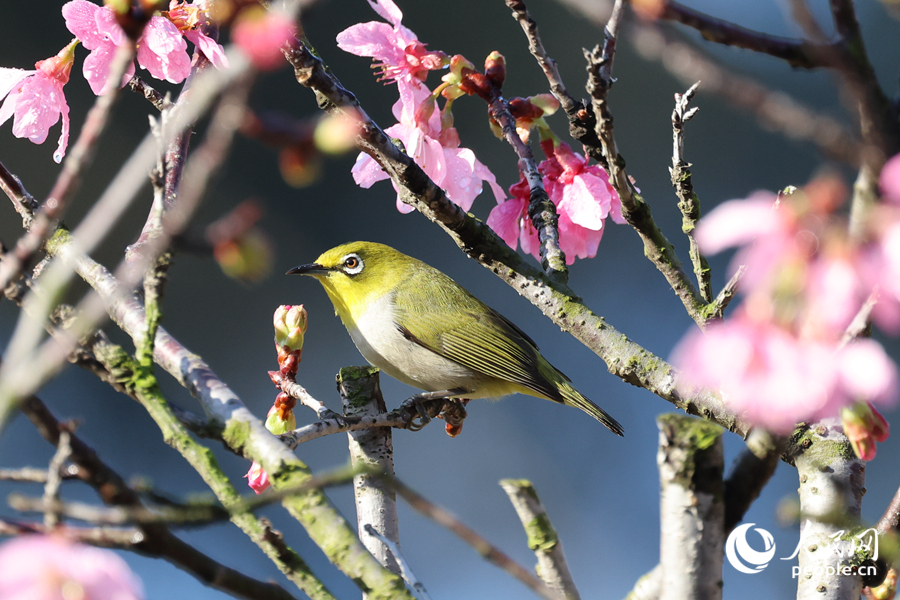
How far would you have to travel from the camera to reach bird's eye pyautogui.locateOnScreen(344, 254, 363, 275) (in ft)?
5.49

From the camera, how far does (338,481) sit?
325 millimetres

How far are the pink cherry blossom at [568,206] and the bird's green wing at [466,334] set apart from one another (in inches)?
20.9

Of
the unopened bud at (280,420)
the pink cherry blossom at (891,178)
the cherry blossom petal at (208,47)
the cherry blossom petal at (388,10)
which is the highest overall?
the cherry blossom petal at (388,10)

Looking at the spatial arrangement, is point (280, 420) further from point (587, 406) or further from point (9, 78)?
point (587, 406)

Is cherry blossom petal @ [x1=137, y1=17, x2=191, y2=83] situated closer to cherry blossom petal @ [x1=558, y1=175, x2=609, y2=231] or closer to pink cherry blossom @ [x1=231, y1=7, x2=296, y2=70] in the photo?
cherry blossom petal @ [x1=558, y1=175, x2=609, y2=231]

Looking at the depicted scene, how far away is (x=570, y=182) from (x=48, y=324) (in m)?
0.66

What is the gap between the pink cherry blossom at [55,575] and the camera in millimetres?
271

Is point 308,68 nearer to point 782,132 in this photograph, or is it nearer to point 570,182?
point 570,182

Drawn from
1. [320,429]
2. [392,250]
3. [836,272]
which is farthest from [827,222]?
[392,250]

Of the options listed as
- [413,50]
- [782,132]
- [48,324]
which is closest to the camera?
[782,132]

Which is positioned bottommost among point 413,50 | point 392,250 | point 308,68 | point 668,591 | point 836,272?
point 668,591

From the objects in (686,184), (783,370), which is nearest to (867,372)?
(783,370)

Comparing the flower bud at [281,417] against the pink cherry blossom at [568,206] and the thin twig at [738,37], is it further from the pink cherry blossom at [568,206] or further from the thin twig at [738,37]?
the thin twig at [738,37]

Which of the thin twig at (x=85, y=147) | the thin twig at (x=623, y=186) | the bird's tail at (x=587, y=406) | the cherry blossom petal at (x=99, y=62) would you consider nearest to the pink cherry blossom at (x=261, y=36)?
the thin twig at (x=85, y=147)
